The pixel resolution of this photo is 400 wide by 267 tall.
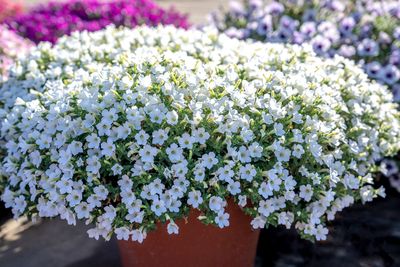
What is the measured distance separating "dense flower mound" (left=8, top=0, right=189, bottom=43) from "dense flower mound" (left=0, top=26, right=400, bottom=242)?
7.23 ft

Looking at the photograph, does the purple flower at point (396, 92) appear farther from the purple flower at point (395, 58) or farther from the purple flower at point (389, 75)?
the purple flower at point (395, 58)

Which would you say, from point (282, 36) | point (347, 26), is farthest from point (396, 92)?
point (282, 36)

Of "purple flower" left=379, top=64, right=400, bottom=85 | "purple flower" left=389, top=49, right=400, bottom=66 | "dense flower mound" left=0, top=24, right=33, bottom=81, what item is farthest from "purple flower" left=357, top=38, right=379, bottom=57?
"dense flower mound" left=0, top=24, right=33, bottom=81

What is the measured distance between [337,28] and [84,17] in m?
2.30

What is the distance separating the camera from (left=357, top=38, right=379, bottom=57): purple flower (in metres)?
4.91

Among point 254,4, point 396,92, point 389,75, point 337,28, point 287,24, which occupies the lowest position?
point 396,92

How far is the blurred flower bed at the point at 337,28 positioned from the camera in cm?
484

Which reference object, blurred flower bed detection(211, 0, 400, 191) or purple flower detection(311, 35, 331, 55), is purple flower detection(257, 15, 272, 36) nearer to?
blurred flower bed detection(211, 0, 400, 191)

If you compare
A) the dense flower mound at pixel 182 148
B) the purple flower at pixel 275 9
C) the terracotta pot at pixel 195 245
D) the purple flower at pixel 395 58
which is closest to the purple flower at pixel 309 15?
the purple flower at pixel 275 9

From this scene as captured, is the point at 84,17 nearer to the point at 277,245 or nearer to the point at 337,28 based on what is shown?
the point at 337,28

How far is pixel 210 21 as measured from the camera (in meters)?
6.02

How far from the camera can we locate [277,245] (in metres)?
4.12

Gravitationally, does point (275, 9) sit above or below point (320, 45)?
above

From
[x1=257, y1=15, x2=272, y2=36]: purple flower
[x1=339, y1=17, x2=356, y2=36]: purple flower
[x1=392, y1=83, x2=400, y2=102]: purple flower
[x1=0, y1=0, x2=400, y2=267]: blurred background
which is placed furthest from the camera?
[x1=257, y1=15, x2=272, y2=36]: purple flower
